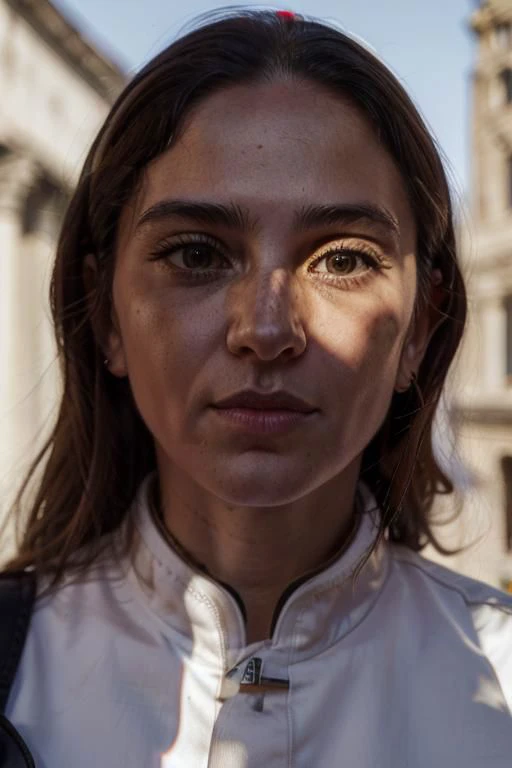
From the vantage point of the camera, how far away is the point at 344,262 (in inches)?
44.9

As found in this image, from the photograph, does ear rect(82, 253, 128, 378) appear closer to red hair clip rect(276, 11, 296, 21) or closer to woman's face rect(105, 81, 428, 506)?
woman's face rect(105, 81, 428, 506)

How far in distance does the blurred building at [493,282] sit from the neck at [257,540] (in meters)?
0.70

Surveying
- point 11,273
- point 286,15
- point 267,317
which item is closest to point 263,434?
point 267,317

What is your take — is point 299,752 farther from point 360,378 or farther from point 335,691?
point 360,378

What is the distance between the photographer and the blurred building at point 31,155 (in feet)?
16.3

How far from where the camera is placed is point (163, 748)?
3.61 feet

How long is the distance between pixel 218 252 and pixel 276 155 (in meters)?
0.16

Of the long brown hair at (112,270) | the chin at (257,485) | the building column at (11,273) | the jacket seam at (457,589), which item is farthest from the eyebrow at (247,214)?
the building column at (11,273)

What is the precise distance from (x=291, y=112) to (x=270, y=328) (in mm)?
340

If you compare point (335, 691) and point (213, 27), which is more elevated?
point (213, 27)

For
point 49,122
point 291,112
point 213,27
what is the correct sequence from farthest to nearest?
1. point 49,122
2. point 213,27
3. point 291,112

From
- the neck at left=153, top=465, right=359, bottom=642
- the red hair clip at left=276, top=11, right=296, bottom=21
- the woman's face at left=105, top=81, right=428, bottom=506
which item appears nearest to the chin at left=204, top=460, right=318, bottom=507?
the woman's face at left=105, top=81, right=428, bottom=506

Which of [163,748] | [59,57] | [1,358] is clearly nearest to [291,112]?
[163,748]

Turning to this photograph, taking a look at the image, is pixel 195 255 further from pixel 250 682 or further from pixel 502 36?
pixel 502 36
